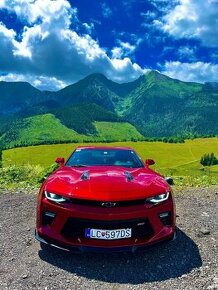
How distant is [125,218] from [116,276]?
92cm

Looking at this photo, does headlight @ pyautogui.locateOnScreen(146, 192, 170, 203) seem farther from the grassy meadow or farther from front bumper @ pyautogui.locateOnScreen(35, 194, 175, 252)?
the grassy meadow

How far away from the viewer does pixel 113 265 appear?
5977 millimetres

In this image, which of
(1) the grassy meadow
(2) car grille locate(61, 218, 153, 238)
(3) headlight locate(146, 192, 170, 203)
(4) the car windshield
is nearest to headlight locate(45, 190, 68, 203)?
(2) car grille locate(61, 218, 153, 238)

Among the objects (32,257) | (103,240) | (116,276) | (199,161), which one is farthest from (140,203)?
(199,161)

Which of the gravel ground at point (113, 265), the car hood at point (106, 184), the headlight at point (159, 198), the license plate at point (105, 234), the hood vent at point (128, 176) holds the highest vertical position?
the hood vent at point (128, 176)

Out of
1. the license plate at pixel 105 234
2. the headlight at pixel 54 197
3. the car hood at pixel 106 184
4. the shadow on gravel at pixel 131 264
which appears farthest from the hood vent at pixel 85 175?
the shadow on gravel at pixel 131 264

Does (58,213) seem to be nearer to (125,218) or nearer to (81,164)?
(125,218)

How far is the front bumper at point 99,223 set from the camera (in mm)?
5648

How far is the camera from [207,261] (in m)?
6.20

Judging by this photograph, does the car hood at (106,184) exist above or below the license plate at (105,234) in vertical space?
above

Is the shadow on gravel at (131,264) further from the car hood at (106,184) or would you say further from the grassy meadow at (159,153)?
the grassy meadow at (159,153)

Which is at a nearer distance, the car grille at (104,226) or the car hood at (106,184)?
the car grille at (104,226)

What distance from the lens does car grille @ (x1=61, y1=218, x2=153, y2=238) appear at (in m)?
5.66

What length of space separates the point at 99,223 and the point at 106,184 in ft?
2.51
